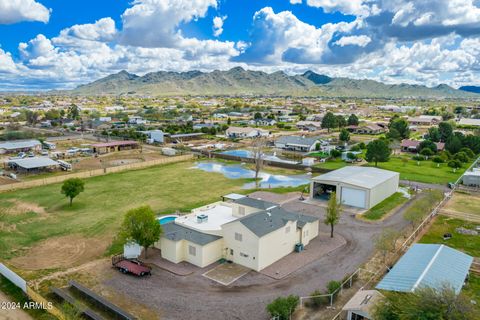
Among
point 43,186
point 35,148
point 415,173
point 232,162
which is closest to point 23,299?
point 43,186

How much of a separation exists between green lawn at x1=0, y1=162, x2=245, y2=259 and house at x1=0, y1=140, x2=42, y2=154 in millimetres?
24160

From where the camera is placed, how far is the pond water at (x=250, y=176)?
40406 mm

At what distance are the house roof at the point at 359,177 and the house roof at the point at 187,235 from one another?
15.4 m

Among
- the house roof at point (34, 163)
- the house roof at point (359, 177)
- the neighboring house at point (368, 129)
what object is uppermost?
the neighboring house at point (368, 129)

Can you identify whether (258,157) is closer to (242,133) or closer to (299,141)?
(299,141)

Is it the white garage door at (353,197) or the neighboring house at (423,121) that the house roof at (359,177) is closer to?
the white garage door at (353,197)

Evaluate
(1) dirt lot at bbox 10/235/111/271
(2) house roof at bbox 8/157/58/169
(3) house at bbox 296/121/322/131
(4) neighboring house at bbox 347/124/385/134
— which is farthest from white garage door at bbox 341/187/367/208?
(3) house at bbox 296/121/322/131

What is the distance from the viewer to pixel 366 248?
23.5 metres

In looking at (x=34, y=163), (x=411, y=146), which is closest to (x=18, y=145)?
(x=34, y=163)

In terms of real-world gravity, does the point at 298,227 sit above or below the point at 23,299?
above

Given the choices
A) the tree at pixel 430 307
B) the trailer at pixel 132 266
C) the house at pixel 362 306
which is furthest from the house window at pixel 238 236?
the tree at pixel 430 307

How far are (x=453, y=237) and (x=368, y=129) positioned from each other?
63.0 metres

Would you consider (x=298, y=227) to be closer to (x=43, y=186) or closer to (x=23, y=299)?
A: (x=23, y=299)

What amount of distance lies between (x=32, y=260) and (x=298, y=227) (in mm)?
16426
